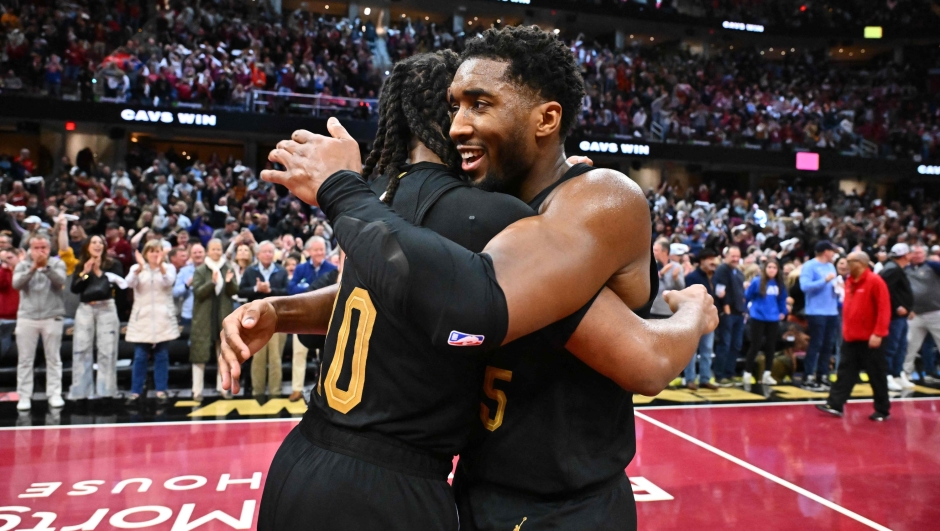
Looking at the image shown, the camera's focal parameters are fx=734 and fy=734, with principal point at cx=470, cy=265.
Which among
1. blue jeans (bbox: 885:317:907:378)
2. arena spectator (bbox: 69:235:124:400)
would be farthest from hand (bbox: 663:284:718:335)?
blue jeans (bbox: 885:317:907:378)

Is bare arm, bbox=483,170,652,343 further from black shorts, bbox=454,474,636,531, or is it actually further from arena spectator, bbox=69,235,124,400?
arena spectator, bbox=69,235,124,400

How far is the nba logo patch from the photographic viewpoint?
1.45 metres

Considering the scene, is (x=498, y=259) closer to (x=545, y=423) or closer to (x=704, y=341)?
(x=545, y=423)

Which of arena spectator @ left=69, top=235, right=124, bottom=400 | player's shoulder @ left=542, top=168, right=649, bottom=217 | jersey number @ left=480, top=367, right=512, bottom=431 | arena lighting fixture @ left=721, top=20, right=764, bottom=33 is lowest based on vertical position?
arena spectator @ left=69, top=235, right=124, bottom=400

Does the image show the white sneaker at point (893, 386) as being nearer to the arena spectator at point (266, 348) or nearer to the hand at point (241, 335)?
the arena spectator at point (266, 348)

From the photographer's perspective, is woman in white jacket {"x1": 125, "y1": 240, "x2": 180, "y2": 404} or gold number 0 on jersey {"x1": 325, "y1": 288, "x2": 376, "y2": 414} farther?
woman in white jacket {"x1": 125, "y1": 240, "x2": 180, "y2": 404}

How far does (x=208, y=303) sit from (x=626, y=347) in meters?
7.18

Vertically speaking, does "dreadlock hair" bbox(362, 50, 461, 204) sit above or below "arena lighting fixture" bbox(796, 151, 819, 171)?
below

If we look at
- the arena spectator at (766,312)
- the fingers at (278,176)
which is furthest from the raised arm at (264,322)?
the arena spectator at (766,312)

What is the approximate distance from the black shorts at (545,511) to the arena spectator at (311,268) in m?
6.35

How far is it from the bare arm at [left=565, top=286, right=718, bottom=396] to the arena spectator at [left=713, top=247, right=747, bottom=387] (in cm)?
760

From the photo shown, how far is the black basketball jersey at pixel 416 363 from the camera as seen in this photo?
1.63 metres

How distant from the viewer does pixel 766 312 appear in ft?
30.5

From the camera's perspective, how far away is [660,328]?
1.79 metres
